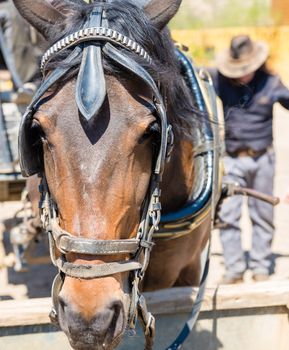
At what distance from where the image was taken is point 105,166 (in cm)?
174

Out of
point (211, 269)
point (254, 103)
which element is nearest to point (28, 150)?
point (254, 103)

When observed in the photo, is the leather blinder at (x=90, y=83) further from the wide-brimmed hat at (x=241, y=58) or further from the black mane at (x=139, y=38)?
the wide-brimmed hat at (x=241, y=58)

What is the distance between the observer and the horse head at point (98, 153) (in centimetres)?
170

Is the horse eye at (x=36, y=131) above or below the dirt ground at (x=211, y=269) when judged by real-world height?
above

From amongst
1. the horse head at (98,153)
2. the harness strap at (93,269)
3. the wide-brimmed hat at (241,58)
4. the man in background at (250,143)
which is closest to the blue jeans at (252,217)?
the man in background at (250,143)

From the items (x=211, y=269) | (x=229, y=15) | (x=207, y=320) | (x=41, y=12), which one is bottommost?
(x=229, y=15)

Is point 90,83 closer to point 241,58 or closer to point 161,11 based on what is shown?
point 161,11

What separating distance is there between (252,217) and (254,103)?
92 centimetres

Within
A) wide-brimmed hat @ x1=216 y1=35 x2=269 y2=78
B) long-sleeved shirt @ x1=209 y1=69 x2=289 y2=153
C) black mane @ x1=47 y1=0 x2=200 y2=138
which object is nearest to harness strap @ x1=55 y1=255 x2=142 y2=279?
black mane @ x1=47 y1=0 x2=200 y2=138

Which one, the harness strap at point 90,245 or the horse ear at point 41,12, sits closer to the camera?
the harness strap at point 90,245

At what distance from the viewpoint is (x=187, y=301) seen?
240 centimetres

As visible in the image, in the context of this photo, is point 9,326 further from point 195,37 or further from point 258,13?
point 258,13

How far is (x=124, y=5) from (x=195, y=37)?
14.0 m

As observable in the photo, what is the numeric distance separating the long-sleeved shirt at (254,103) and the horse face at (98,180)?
2708mm
